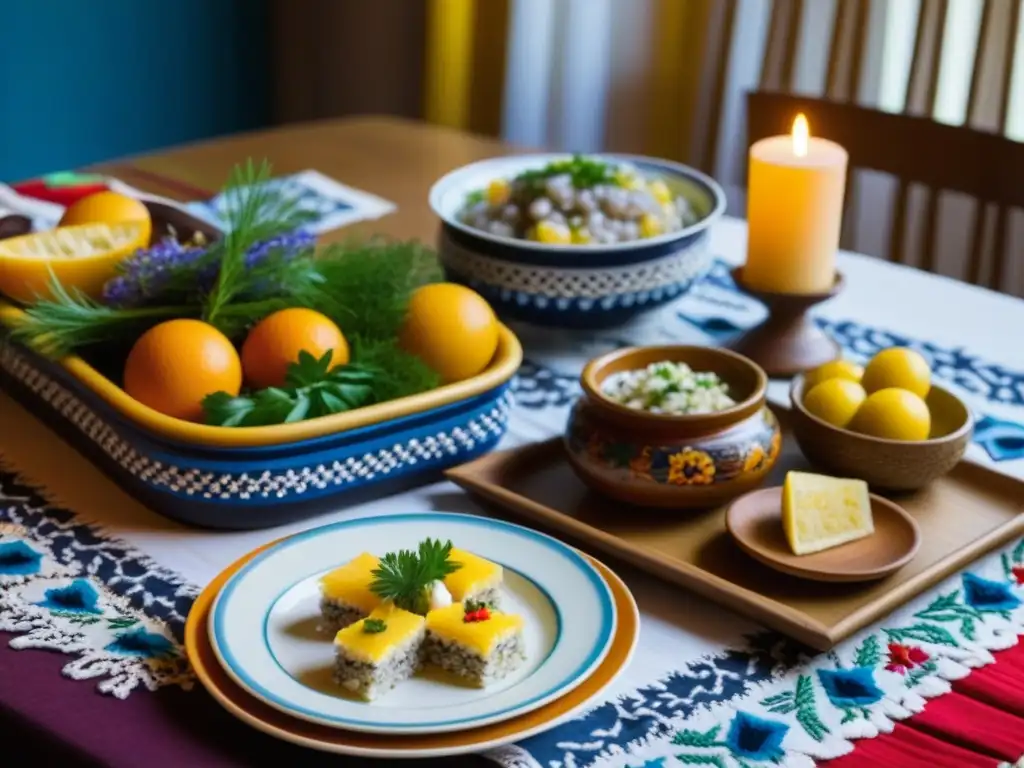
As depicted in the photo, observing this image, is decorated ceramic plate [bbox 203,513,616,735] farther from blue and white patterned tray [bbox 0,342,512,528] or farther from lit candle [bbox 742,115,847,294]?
lit candle [bbox 742,115,847,294]

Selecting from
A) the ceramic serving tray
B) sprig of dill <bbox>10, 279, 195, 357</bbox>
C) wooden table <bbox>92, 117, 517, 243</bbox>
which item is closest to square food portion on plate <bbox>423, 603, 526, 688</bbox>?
the ceramic serving tray

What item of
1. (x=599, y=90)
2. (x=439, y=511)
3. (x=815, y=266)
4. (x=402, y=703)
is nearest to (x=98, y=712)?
(x=402, y=703)

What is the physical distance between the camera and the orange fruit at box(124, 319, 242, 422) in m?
1.01

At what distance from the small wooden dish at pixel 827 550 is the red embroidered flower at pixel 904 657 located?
0.16ft

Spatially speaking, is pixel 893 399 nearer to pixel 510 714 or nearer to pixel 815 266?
pixel 815 266

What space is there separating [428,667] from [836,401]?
41 cm

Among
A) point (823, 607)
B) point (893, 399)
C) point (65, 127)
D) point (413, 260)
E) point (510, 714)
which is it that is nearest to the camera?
point (510, 714)

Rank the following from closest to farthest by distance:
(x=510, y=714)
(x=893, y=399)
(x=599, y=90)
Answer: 1. (x=510, y=714)
2. (x=893, y=399)
3. (x=599, y=90)

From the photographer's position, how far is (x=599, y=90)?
281 cm

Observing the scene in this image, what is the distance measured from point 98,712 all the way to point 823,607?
44 centimetres

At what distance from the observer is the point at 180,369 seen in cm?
101

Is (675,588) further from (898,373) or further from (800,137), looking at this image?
(800,137)

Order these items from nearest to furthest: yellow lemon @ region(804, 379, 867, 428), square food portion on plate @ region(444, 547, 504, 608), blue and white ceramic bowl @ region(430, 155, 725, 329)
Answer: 1. square food portion on plate @ region(444, 547, 504, 608)
2. yellow lemon @ region(804, 379, 867, 428)
3. blue and white ceramic bowl @ region(430, 155, 725, 329)

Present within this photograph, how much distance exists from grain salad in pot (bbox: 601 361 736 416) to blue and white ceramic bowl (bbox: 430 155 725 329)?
21cm
